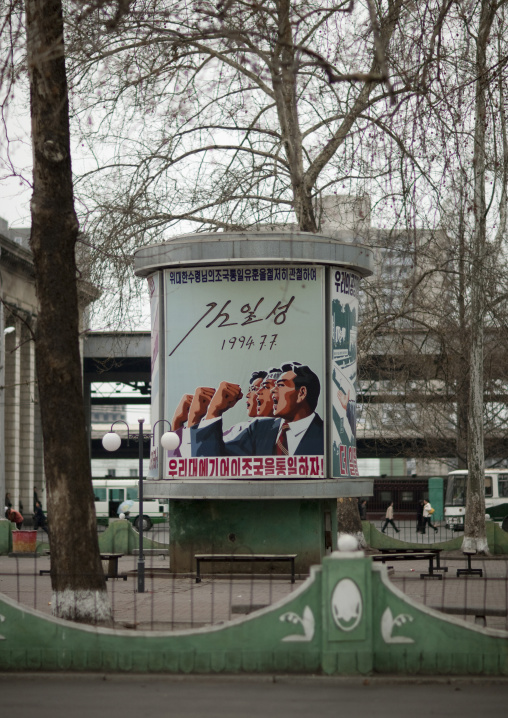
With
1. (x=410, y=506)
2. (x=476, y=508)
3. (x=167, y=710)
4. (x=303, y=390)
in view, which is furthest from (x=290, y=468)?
(x=410, y=506)

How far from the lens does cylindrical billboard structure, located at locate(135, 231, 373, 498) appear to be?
67.8ft

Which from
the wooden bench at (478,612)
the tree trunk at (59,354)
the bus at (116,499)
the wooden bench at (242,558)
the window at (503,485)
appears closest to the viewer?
the tree trunk at (59,354)

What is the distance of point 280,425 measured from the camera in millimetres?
20719

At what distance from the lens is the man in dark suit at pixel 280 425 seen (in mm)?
20688

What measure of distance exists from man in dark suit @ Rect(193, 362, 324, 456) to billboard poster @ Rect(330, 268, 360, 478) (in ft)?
1.42

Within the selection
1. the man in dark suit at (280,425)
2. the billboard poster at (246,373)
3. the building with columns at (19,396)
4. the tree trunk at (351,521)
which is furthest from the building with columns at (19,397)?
the man in dark suit at (280,425)

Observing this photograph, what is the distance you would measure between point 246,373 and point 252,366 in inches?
6.5

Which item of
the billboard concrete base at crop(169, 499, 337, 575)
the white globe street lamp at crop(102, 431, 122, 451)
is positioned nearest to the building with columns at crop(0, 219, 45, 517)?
the white globe street lamp at crop(102, 431, 122, 451)

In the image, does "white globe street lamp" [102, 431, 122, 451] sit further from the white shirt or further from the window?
the window

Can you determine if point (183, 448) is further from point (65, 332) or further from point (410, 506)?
point (410, 506)

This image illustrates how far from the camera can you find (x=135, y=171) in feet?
80.7

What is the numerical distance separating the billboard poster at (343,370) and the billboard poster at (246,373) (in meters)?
0.34

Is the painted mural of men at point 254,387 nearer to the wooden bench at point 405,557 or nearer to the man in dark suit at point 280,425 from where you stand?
the man in dark suit at point 280,425

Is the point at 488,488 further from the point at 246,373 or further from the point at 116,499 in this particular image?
the point at 246,373
